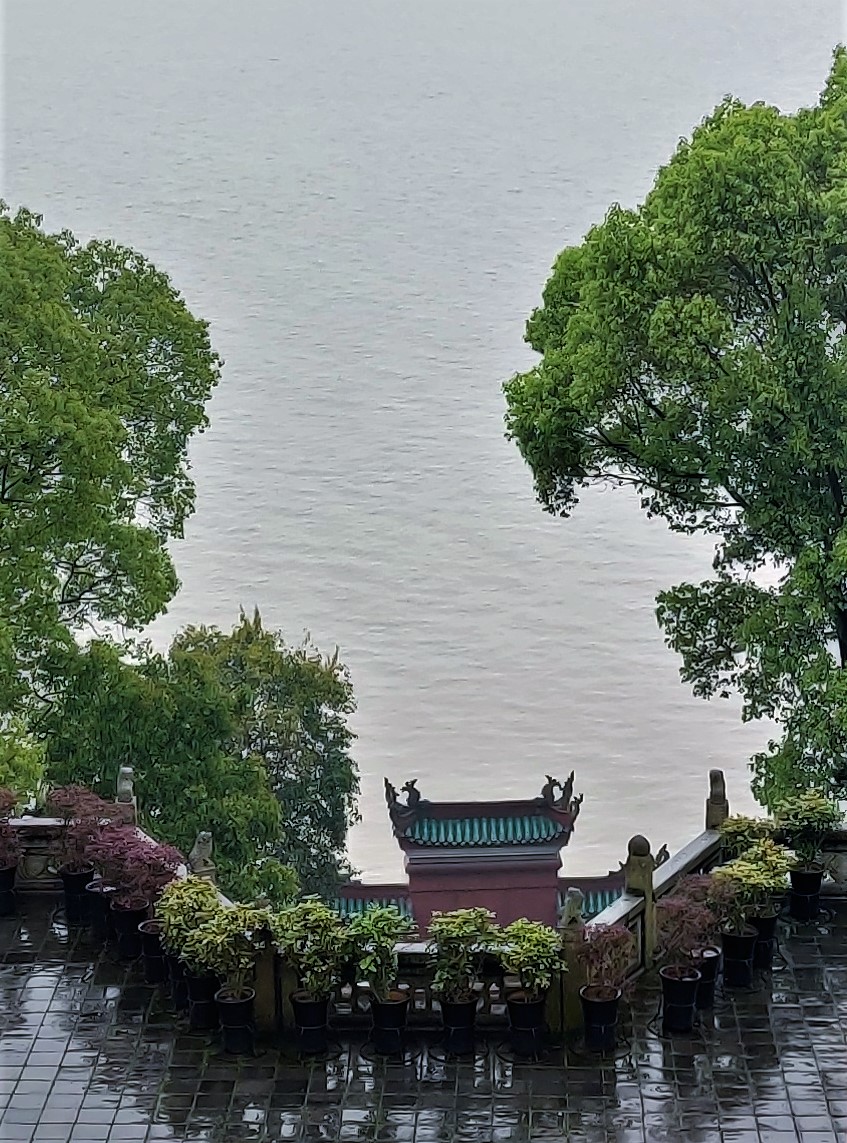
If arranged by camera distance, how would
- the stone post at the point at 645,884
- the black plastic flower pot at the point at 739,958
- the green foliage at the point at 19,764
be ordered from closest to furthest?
the black plastic flower pot at the point at 739,958
the stone post at the point at 645,884
the green foliage at the point at 19,764

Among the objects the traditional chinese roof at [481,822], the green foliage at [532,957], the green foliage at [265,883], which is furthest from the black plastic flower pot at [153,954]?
the traditional chinese roof at [481,822]

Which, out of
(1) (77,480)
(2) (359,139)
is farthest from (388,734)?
(2) (359,139)

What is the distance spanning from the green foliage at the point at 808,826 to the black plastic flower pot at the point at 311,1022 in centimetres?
318

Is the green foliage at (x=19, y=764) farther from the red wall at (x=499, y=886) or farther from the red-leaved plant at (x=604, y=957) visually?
the red wall at (x=499, y=886)

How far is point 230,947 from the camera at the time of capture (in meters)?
9.20

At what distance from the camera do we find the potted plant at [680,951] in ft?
30.0

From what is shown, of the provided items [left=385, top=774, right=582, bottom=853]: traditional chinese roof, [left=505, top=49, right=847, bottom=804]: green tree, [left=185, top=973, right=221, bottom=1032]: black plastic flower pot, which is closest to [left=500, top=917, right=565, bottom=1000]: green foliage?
[left=185, top=973, right=221, bottom=1032]: black plastic flower pot

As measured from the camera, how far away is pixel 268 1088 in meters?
8.74

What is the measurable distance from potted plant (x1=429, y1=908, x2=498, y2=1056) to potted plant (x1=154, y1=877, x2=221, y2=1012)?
3.93ft

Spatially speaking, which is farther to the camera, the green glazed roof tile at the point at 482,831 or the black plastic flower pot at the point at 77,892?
the green glazed roof tile at the point at 482,831

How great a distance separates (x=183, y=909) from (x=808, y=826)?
12.3 ft

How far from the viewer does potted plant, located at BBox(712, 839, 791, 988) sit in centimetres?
967

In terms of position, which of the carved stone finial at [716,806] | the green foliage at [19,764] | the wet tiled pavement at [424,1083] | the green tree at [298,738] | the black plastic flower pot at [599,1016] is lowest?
the wet tiled pavement at [424,1083]

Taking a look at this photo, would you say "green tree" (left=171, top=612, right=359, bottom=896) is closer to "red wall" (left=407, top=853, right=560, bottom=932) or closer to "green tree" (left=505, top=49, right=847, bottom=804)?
"red wall" (left=407, top=853, right=560, bottom=932)
